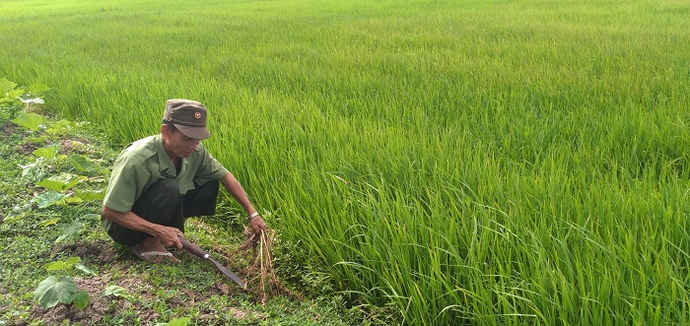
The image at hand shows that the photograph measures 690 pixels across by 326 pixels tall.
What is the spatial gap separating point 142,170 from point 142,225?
205mm

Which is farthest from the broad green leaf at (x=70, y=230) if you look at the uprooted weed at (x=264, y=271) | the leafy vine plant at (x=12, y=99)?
the leafy vine plant at (x=12, y=99)

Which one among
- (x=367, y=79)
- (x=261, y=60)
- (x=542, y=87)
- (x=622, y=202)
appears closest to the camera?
(x=622, y=202)

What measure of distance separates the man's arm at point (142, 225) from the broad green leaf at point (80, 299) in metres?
0.35

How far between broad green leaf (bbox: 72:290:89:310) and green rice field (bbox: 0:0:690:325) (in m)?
0.87

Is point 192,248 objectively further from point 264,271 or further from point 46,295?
point 46,295

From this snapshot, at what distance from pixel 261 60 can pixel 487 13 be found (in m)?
5.89

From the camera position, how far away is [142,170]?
2.11 meters

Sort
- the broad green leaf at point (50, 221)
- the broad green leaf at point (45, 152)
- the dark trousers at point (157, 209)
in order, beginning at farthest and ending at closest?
the broad green leaf at point (45, 152) < the broad green leaf at point (50, 221) < the dark trousers at point (157, 209)

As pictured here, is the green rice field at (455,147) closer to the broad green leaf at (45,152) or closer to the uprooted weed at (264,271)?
the uprooted weed at (264,271)

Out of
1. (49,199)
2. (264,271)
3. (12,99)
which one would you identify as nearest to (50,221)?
(49,199)

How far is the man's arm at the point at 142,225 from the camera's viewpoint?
209 cm

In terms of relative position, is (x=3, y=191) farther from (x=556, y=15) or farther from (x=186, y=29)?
(x=556, y=15)

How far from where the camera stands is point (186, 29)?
10.0 metres

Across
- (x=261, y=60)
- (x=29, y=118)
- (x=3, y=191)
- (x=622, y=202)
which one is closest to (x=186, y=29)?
(x=261, y=60)
